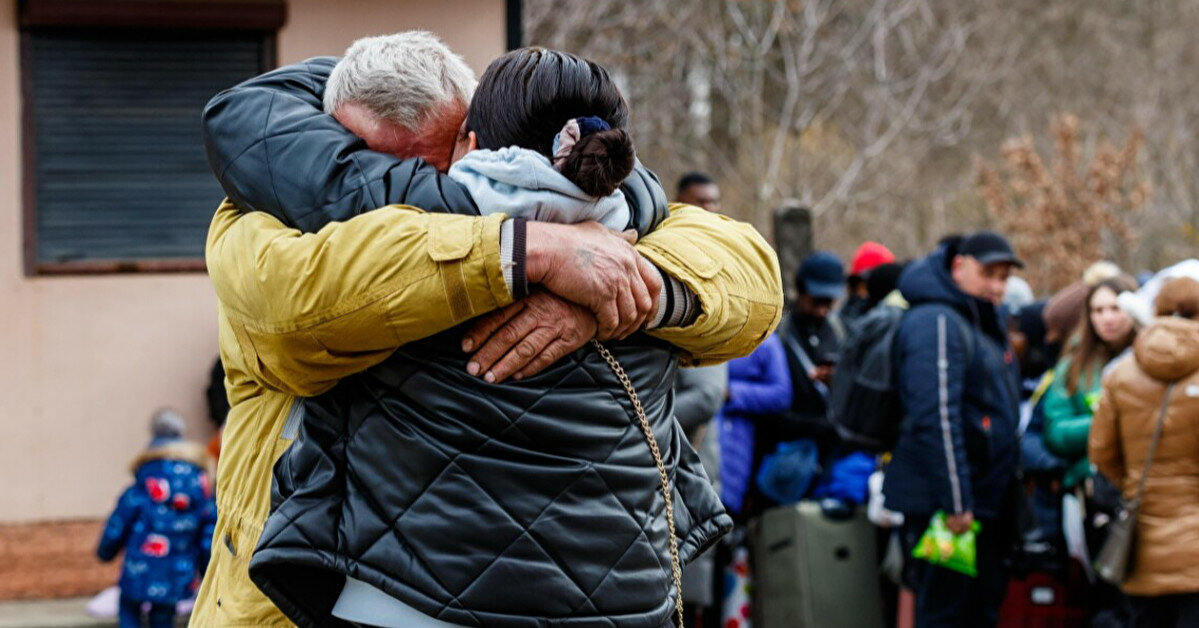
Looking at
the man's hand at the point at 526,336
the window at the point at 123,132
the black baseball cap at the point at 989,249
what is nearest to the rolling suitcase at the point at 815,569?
the black baseball cap at the point at 989,249

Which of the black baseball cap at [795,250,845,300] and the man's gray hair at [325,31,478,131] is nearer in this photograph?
the man's gray hair at [325,31,478,131]

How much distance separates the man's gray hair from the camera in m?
2.90

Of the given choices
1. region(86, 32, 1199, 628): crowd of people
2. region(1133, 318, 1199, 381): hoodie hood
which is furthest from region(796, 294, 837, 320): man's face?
region(86, 32, 1199, 628): crowd of people

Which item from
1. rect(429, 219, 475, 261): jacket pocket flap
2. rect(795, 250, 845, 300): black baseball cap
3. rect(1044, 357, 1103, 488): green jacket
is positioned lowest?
rect(1044, 357, 1103, 488): green jacket

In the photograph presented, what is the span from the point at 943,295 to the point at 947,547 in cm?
113

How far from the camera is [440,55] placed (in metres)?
2.96

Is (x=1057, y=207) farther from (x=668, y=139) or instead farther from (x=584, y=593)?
(x=584, y=593)

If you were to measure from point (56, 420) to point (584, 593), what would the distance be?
7159 millimetres

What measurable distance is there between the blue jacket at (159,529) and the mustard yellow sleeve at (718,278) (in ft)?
17.2

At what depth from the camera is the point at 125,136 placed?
371 inches

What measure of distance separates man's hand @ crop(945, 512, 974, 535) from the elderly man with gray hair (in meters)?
4.34

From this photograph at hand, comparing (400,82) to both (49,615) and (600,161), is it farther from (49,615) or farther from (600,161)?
(49,615)

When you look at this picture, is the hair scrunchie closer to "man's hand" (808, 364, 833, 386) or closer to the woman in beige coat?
the woman in beige coat

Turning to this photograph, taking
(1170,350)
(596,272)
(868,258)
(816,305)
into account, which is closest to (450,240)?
(596,272)
